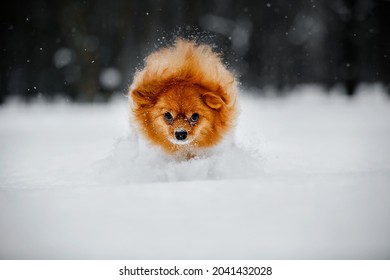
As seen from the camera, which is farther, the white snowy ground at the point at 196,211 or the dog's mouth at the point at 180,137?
the dog's mouth at the point at 180,137

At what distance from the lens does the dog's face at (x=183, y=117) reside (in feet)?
13.1

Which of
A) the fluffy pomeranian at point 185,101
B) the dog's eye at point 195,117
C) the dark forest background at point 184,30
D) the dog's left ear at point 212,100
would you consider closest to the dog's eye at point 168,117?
the fluffy pomeranian at point 185,101

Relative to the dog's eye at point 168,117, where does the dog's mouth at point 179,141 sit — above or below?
below

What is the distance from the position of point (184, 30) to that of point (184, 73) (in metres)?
5.89

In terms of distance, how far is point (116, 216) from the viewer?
2.92m

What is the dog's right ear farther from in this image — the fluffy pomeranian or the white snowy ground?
the white snowy ground

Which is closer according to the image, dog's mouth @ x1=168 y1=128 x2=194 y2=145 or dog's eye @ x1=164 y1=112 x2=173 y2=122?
dog's mouth @ x1=168 y1=128 x2=194 y2=145

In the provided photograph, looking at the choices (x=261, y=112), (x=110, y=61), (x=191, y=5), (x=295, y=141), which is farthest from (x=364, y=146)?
(x=110, y=61)

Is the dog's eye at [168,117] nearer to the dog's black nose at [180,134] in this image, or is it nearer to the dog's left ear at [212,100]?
the dog's black nose at [180,134]

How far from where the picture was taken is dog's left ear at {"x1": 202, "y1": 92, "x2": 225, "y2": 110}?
4.11 meters

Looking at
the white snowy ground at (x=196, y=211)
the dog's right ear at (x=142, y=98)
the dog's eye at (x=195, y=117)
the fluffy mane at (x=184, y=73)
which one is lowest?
the white snowy ground at (x=196, y=211)

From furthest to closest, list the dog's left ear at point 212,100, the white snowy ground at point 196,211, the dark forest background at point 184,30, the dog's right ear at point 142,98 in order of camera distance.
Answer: the dark forest background at point 184,30, the dog's right ear at point 142,98, the dog's left ear at point 212,100, the white snowy ground at point 196,211

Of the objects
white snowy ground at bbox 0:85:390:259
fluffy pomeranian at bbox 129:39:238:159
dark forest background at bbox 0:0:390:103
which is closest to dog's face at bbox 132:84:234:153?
fluffy pomeranian at bbox 129:39:238:159
